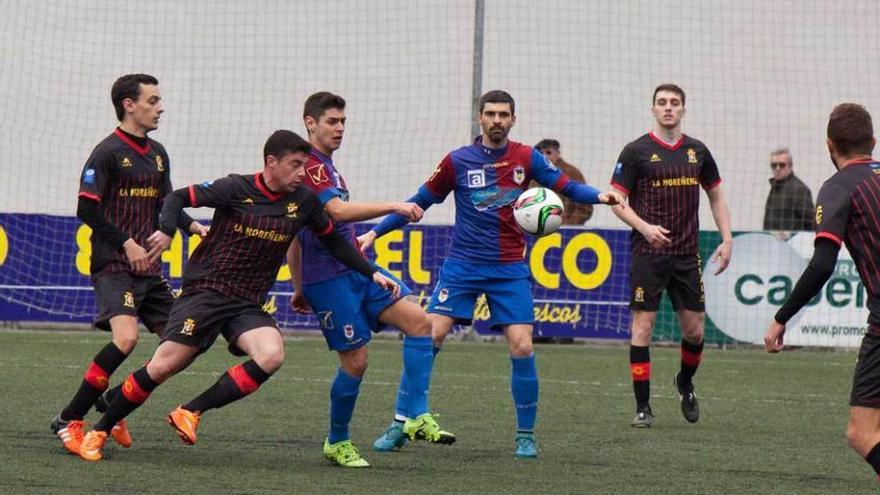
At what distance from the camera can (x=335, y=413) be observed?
8.56 meters

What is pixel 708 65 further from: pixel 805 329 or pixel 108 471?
pixel 108 471

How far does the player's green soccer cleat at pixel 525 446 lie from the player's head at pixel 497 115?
65.3 inches

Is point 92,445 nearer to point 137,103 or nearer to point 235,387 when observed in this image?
point 235,387

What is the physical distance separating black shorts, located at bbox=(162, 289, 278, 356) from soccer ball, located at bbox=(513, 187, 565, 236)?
1.59 m

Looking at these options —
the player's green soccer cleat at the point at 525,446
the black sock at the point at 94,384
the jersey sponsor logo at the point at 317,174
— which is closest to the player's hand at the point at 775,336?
the player's green soccer cleat at the point at 525,446

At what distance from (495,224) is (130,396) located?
7.74ft

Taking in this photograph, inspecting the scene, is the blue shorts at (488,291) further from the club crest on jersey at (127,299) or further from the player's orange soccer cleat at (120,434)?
the player's orange soccer cleat at (120,434)

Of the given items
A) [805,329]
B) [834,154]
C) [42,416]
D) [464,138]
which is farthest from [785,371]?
[834,154]

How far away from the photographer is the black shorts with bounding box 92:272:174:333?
9078 mm

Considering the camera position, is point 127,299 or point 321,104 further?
point 127,299

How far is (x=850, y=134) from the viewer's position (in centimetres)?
679

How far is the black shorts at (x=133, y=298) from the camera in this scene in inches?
357

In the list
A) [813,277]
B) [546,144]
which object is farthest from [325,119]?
[546,144]

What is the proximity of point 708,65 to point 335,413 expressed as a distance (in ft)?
43.2
